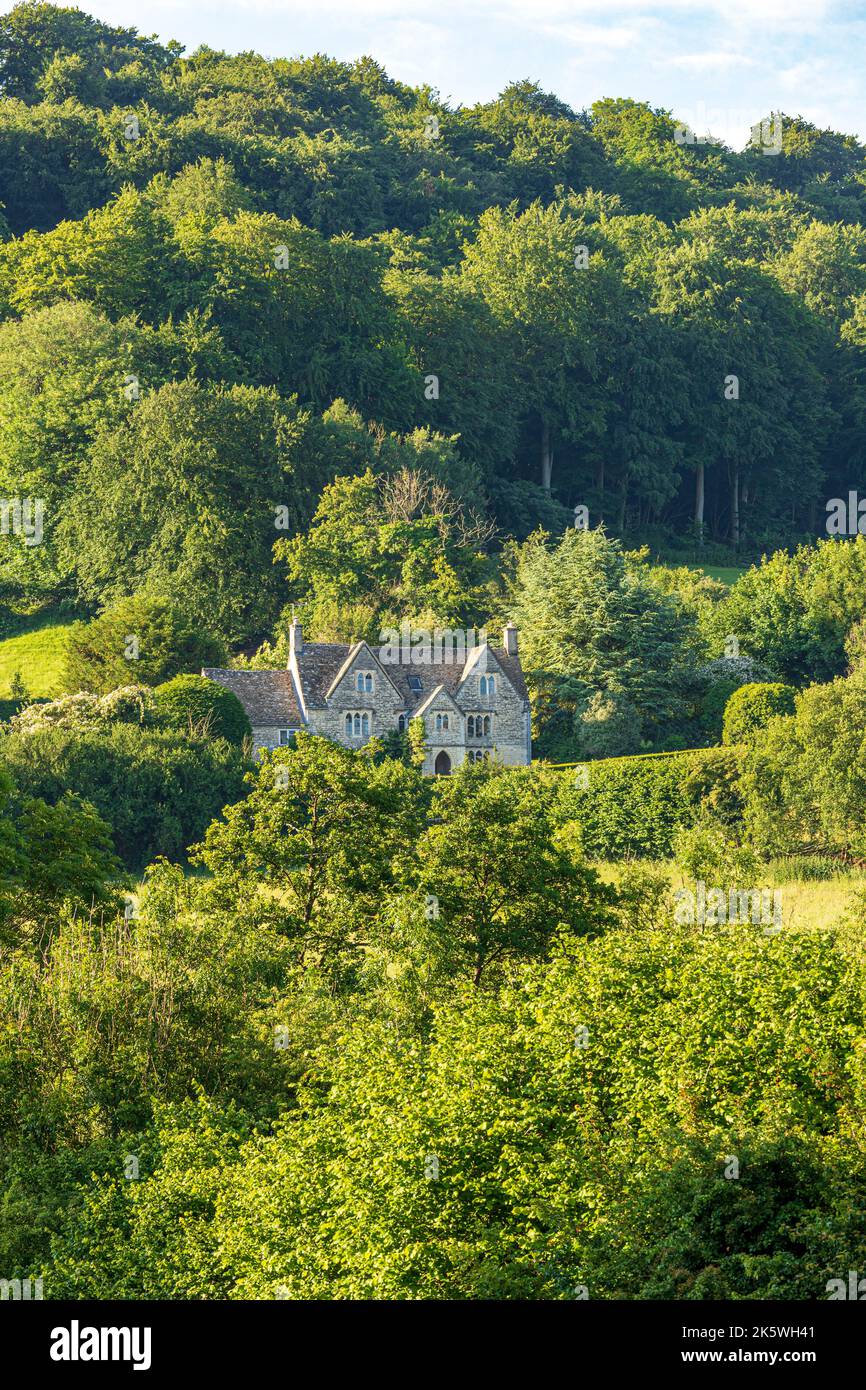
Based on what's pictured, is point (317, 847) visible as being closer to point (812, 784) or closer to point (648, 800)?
point (648, 800)

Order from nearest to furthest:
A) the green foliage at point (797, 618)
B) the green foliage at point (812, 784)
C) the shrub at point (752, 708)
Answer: the green foliage at point (812, 784) < the shrub at point (752, 708) < the green foliage at point (797, 618)

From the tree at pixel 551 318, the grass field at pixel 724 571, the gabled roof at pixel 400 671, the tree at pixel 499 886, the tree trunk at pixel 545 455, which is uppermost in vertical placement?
the tree at pixel 551 318

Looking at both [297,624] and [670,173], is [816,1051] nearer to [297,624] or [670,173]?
[297,624]

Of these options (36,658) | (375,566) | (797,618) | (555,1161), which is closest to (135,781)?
(36,658)

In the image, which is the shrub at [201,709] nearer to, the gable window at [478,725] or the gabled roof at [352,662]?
the gabled roof at [352,662]

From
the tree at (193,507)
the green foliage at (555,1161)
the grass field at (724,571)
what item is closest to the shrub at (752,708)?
the tree at (193,507)

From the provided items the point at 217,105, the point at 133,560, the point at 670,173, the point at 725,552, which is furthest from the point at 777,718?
the point at 670,173
